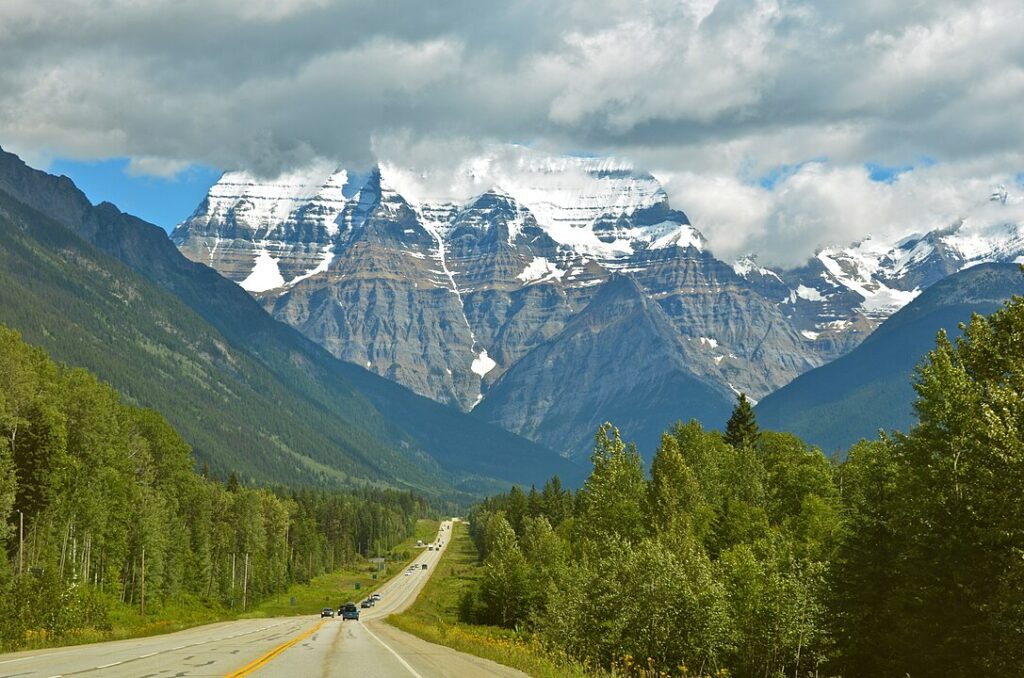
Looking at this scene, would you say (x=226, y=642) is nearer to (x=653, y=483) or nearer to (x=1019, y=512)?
(x=1019, y=512)

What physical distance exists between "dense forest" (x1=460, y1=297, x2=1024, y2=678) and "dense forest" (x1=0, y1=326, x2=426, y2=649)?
31.0 metres

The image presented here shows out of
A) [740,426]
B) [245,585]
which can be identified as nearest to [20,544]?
[245,585]

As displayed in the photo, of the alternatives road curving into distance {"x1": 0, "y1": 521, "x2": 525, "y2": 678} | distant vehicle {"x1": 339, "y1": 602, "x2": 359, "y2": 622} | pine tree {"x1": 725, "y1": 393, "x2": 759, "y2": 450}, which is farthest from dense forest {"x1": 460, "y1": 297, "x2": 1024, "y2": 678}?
pine tree {"x1": 725, "y1": 393, "x2": 759, "y2": 450}

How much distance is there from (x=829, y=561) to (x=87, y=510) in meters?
59.0

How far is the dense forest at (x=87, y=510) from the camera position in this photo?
71.4 m

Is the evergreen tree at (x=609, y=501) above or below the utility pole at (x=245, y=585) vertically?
above

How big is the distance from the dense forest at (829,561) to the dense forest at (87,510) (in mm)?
30956

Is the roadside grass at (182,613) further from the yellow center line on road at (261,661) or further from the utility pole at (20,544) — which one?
the yellow center line on road at (261,661)

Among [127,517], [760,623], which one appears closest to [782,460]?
[760,623]

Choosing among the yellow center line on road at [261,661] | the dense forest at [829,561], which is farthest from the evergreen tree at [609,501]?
the yellow center line on road at [261,661]

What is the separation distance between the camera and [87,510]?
91.2 m

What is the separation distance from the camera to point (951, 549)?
147 ft

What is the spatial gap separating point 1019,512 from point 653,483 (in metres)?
71.9

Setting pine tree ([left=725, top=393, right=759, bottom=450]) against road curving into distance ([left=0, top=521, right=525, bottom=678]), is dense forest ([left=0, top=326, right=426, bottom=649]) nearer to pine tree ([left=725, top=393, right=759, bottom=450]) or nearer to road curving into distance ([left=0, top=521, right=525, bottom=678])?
road curving into distance ([left=0, top=521, right=525, bottom=678])
